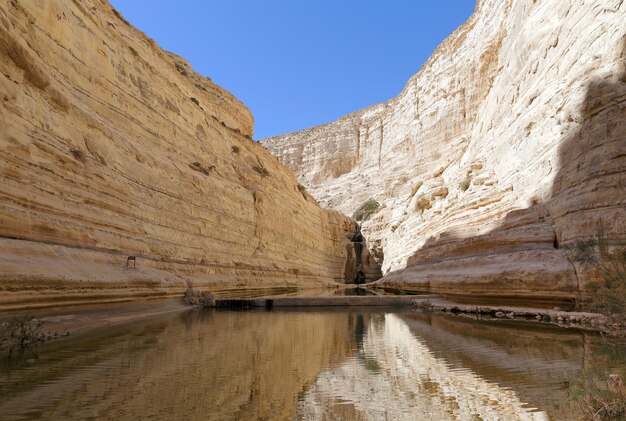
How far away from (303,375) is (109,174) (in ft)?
25.4

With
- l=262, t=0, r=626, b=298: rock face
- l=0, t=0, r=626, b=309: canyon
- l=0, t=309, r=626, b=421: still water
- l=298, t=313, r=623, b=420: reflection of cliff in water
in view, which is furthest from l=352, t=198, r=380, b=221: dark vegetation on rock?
l=298, t=313, r=623, b=420: reflection of cliff in water

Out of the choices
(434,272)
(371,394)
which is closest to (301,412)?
(371,394)

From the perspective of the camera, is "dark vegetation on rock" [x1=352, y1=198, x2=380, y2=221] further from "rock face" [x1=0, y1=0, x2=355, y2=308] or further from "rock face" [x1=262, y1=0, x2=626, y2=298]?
"rock face" [x1=0, y1=0, x2=355, y2=308]

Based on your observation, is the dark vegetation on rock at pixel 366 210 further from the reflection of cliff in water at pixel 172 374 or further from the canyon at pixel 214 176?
the reflection of cliff in water at pixel 172 374

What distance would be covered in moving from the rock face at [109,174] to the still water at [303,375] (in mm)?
2030

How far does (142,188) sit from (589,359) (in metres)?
10.4

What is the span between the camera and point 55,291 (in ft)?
21.5

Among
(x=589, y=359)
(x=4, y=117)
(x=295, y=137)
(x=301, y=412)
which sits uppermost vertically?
(x=295, y=137)

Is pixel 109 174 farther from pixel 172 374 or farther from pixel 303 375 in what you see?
pixel 303 375

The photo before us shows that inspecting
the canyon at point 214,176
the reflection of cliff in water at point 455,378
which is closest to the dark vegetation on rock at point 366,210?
the canyon at point 214,176

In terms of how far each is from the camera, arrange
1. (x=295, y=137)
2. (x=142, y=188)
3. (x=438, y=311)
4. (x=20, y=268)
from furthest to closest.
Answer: (x=295, y=137) → (x=142, y=188) → (x=438, y=311) → (x=20, y=268)

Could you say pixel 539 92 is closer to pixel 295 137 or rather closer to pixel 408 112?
pixel 408 112

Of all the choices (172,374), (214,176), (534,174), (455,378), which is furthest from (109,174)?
(534,174)

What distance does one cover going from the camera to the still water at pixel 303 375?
3.03m
